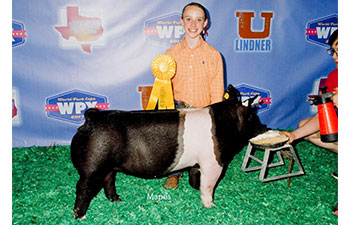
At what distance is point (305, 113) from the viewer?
4.18 m

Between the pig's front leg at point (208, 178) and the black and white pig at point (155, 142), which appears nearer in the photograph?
the black and white pig at point (155, 142)

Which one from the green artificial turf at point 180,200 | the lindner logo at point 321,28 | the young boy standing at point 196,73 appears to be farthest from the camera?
the lindner logo at point 321,28

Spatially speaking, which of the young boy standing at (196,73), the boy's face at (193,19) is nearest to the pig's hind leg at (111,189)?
the young boy standing at (196,73)

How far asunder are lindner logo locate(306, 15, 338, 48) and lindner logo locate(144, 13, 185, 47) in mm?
2019

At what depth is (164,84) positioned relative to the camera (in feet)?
8.43

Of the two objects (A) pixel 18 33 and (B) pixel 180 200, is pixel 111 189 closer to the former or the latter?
(B) pixel 180 200

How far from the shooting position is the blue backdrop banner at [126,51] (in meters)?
3.35

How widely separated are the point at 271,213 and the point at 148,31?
275 centimetres

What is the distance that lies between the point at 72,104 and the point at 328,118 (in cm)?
323

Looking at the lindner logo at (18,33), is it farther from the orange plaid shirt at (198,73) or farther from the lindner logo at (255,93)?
the lindner logo at (255,93)

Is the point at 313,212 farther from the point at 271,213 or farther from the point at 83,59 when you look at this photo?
the point at 83,59

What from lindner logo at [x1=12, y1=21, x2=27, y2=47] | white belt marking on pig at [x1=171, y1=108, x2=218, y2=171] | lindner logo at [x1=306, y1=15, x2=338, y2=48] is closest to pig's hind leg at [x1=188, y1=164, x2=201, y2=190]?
white belt marking on pig at [x1=171, y1=108, x2=218, y2=171]

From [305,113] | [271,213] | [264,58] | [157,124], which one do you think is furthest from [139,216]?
[305,113]

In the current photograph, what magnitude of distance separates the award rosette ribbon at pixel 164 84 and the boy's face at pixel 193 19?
1.16 feet
